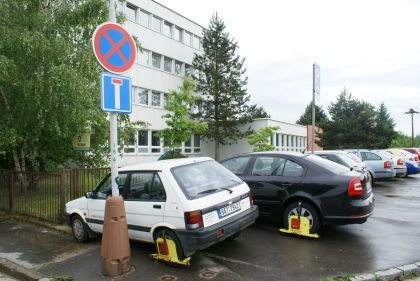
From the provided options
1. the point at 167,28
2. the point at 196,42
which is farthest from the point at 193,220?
the point at 196,42

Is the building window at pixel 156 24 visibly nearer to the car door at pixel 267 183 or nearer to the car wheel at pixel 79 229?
the car door at pixel 267 183

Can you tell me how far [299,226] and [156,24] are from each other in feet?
90.1

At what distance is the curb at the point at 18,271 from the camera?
17.8 ft

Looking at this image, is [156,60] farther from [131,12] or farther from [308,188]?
[308,188]

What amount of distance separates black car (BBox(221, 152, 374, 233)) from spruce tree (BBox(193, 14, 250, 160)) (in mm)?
26828

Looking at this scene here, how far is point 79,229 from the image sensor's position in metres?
7.05

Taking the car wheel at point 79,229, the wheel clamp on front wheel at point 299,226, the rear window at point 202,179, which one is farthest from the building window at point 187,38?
the rear window at point 202,179

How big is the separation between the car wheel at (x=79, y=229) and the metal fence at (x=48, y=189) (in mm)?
1455

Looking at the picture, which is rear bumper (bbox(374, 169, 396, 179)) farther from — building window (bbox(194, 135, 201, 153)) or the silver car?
building window (bbox(194, 135, 201, 153))

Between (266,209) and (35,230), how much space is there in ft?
16.4

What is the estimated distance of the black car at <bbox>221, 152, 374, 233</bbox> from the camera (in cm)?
639

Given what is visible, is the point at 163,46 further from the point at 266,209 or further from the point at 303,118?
the point at 303,118

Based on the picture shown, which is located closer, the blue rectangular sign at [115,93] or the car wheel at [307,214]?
the blue rectangular sign at [115,93]

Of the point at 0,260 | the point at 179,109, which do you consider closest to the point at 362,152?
the point at 179,109
